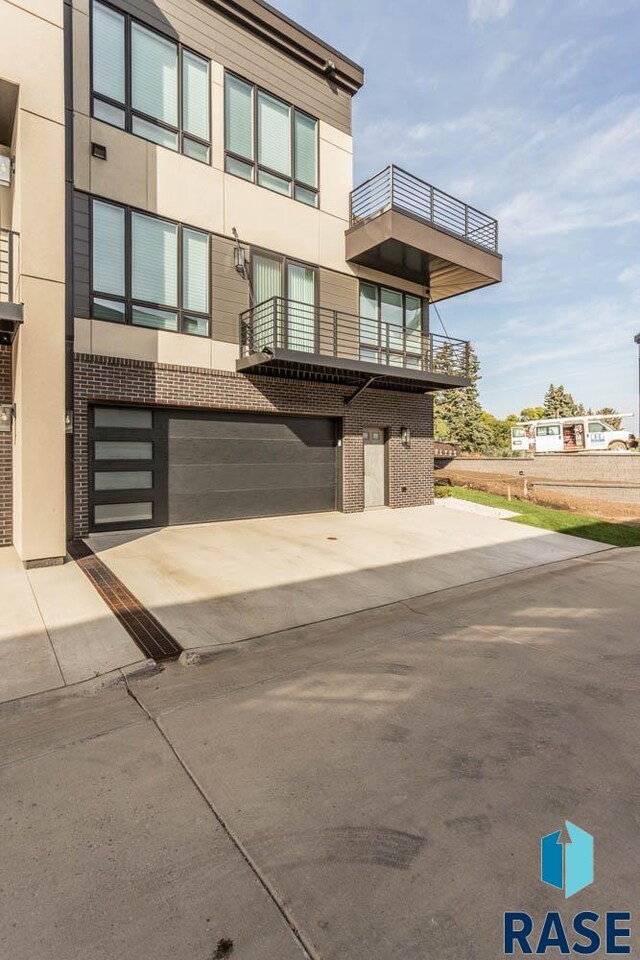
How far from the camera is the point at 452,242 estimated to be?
1285 centimetres

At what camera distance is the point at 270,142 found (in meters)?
11.7

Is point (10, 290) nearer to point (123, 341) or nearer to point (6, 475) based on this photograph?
point (123, 341)

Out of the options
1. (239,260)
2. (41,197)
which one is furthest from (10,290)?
(239,260)

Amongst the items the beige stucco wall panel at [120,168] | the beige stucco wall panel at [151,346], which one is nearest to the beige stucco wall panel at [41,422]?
the beige stucco wall panel at [151,346]

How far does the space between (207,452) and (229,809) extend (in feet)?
29.9

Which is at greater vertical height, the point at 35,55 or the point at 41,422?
the point at 35,55

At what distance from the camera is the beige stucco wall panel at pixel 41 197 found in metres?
6.78

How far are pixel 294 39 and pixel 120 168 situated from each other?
632 centimetres

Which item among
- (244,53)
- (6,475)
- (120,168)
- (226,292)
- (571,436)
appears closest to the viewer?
(6,475)

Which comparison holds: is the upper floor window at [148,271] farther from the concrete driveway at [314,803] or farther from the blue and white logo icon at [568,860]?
the blue and white logo icon at [568,860]

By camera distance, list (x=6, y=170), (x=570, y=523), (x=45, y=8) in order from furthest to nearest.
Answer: (x=570, y=523) → (x=6, y=170) → (x=45, y=8)

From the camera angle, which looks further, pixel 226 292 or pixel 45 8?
pixel 226 292

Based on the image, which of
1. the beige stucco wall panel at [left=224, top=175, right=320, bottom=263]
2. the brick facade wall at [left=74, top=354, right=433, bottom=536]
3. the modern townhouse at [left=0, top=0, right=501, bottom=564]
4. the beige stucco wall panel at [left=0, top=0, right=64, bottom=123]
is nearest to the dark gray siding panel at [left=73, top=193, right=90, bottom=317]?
the modern townhouse at [left=0, top=0, right=501, bottom=564]

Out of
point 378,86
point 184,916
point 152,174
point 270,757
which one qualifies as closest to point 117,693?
point 270,757
